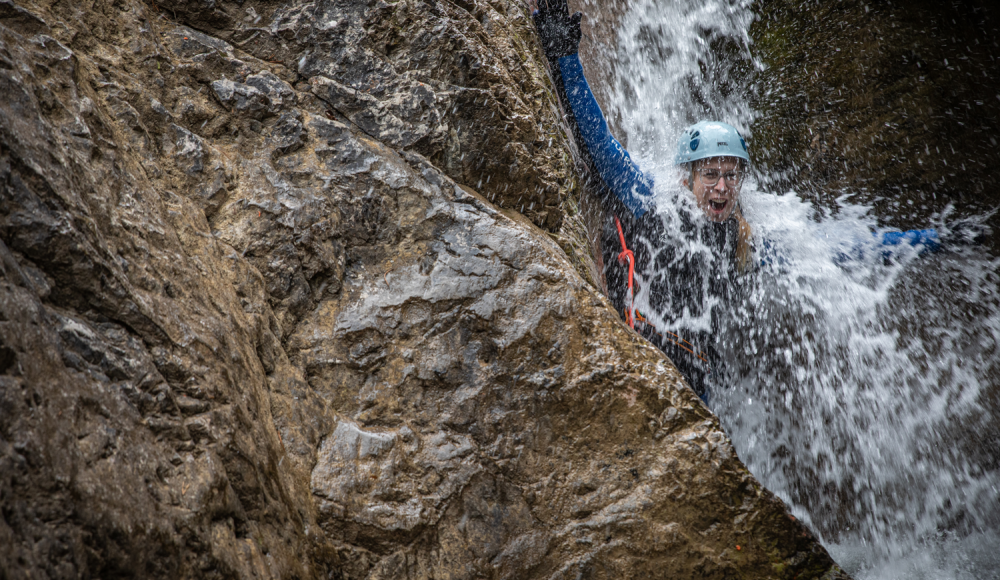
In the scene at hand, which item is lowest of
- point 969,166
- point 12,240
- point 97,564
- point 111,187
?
point 97,564

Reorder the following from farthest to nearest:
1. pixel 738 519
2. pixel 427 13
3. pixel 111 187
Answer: pixel 427 13, pixel 738 519, pixel 111 187

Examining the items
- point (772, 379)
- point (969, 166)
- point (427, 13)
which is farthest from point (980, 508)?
point (427, 13)

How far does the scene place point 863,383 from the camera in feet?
13.2

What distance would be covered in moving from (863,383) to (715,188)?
2.07 metres

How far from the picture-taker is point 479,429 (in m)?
1.65

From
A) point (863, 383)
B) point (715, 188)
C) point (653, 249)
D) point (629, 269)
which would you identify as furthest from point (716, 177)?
point (863, 383)

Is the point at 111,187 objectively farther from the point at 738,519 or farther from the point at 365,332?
the point at 738,519

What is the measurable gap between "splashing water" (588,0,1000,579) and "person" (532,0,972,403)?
15 cm

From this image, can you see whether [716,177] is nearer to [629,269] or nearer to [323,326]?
[629,269]

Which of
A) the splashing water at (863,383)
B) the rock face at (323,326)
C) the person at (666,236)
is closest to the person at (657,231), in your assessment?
the person at (666,236)

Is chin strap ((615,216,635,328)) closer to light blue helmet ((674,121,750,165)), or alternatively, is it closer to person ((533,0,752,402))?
person ((533,0,752,402))

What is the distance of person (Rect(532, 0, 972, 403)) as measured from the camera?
341 cm

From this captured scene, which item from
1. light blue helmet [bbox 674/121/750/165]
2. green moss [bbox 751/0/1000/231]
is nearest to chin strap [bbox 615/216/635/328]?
light blue helmet [bbox 674/121/750/165]

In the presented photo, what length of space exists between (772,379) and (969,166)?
2252 mm
